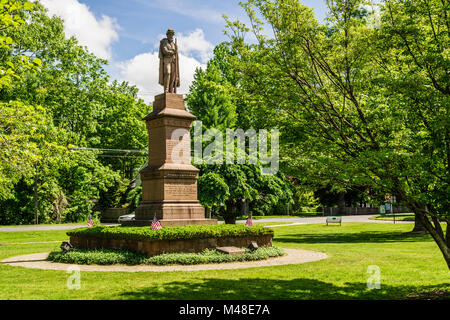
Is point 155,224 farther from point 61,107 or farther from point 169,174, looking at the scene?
point 61,107

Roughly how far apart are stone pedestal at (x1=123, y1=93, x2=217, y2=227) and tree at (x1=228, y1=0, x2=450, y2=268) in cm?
637

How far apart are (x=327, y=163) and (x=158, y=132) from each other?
8649 millimetres

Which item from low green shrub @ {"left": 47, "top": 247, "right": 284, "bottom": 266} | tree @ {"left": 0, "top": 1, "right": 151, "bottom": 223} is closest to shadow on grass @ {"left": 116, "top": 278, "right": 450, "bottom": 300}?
low green shrub @ {"left": 47, "top": 247, "right": 284, "bottom": 266}

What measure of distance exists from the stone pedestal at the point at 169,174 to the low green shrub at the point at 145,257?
1.86 meters

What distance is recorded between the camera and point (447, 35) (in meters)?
7.88

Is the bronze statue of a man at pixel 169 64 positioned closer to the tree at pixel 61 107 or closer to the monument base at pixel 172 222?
the monument base at pixel 172 222

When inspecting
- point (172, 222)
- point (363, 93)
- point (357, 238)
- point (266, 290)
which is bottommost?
point (357, 238)

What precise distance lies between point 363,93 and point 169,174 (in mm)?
8228

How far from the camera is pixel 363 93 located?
29.4 ft

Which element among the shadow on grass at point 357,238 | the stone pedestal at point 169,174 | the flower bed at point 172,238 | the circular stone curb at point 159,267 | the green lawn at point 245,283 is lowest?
the shadow on grass at point 357,238

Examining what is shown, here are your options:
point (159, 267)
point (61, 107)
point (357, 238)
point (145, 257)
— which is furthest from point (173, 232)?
point (61, 107)

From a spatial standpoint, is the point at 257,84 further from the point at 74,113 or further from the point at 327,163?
the point at 74,113

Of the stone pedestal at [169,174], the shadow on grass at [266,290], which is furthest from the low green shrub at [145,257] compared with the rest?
the shadow on grass at [266,290]

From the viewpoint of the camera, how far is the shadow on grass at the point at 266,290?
8.23m
